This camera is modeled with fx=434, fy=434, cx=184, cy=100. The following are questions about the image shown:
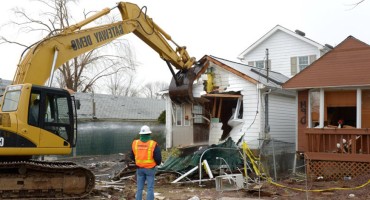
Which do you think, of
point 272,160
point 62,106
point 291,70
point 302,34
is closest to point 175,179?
point 272,160

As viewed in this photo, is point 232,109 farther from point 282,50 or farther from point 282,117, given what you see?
point 282,50

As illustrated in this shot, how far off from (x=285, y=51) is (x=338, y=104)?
37.3 feet

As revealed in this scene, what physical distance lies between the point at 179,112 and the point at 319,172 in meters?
7.81

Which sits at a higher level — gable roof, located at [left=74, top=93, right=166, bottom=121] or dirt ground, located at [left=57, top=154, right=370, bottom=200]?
gable roof, located at [left=74, top=93, right=166, bottom=121]

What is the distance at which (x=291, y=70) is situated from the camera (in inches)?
985

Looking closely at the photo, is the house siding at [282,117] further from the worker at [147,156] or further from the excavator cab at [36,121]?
the worker at [147,156]

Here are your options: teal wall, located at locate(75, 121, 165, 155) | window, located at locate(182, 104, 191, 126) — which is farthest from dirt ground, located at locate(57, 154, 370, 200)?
teal wall, located at locate(75, 121, 165, 155)

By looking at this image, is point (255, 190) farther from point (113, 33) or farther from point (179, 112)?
point (179, 112)

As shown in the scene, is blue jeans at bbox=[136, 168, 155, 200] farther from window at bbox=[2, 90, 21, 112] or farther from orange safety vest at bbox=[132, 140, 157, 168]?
window at bbox=[2, 90, 21, 112]

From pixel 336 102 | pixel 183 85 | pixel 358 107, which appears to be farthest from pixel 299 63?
pixel 358 107

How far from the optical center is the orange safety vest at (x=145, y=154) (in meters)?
8.89

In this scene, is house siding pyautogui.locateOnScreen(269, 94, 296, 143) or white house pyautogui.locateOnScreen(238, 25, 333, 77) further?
white house pyautogui.locateOnScreen(238, 25, 333, 77)

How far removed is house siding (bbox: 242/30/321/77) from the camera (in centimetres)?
2500

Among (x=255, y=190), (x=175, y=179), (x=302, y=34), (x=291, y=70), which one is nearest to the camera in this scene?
(x=255, y=190)
